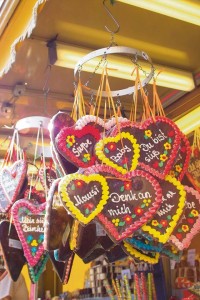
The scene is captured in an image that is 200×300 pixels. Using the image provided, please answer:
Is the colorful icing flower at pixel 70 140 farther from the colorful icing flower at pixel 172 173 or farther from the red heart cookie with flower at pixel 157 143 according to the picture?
the colorful icing flower at pixel 172 173

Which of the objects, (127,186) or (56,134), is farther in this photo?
(56,134)

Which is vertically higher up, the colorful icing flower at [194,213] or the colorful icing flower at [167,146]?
the colorful icing flower at [167,146]

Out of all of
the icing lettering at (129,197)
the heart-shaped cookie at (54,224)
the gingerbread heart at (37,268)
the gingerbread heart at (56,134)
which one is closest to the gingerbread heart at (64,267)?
the gingerbread heart at (37,268)

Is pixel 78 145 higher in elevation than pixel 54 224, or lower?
higher

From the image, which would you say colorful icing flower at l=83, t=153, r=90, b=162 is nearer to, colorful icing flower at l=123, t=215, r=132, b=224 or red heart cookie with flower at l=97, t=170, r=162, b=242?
red heart cookie with flower at l=97, t=170, r=162, b=242

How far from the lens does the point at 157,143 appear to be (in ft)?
4.83

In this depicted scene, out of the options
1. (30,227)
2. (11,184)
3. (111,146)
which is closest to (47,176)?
(11,184)

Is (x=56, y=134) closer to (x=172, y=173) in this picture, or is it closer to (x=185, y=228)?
(x=172, y=173)

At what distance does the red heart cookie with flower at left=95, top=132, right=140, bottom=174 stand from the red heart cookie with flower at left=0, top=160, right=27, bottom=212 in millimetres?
573

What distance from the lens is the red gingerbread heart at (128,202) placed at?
4.31ft

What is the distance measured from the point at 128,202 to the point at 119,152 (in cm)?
19

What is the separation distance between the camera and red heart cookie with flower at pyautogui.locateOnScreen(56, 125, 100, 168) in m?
1.44

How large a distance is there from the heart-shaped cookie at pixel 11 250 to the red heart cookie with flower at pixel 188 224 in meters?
0.68

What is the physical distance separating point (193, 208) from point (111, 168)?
397 millimetres
